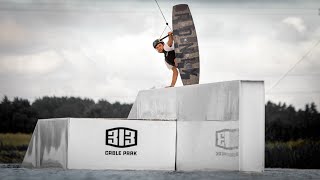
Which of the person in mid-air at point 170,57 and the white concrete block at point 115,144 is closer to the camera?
the white concrete block at point 115,144

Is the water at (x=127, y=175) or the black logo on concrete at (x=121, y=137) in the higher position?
the black logo on concrete at (x=121, y=137)

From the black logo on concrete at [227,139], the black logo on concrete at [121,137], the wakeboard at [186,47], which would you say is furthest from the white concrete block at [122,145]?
the wakeboard at [186,47]

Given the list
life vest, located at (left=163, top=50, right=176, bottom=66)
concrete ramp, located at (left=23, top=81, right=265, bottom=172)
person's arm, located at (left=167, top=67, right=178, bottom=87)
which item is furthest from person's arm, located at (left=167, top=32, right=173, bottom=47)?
concrete ramp, located at (left=23, top=81, right=265, bottom=172)

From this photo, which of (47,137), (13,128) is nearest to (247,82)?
(47,137)

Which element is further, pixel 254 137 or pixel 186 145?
pixel 186 145

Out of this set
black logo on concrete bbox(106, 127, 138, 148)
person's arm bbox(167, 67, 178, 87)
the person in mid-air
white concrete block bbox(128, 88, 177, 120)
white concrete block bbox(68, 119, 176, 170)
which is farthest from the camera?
the person in mid-air

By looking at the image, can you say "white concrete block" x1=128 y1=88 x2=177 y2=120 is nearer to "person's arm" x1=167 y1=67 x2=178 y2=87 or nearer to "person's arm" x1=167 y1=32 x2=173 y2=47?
"person's arm" x1=167 y1=67 x2=178 y2=87

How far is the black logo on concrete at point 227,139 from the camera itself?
65.4 feet

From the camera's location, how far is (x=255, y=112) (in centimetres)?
1988

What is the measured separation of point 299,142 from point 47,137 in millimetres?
22481

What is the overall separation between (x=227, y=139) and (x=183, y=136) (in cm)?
221

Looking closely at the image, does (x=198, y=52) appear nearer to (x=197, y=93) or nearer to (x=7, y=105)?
(x=197, y=93)

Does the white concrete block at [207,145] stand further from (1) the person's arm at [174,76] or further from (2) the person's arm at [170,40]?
(2) the person's arm at [170,40]

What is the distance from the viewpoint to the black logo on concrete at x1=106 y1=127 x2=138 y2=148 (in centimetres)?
2184
